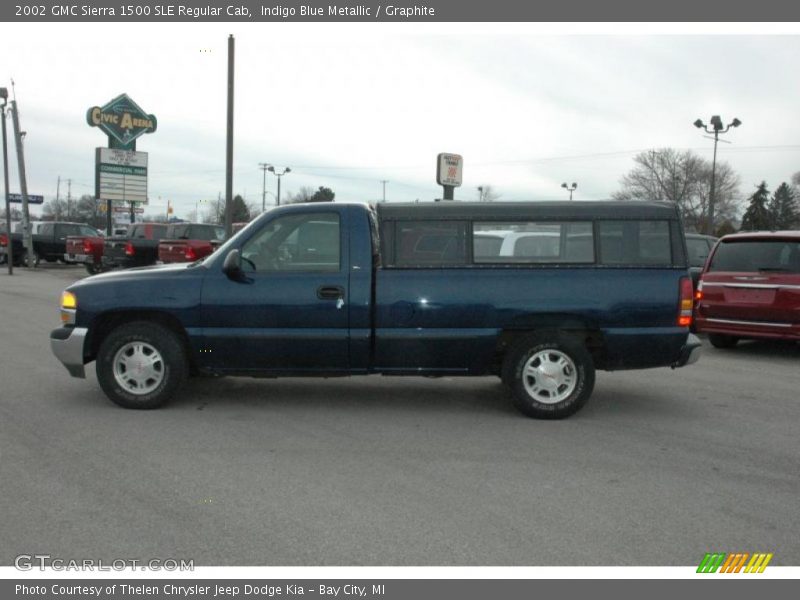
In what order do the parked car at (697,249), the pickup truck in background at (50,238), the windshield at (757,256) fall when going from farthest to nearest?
the pickup truck in background at (50,238)
the parked car at (697,249)
the windshield at (757,256)

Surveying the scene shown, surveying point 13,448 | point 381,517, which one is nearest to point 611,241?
point 381,517

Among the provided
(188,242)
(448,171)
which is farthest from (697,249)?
(188,242)

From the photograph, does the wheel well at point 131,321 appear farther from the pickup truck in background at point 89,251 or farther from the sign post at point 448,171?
the pickup truck in background at point 89,251

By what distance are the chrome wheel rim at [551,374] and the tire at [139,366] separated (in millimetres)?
3030

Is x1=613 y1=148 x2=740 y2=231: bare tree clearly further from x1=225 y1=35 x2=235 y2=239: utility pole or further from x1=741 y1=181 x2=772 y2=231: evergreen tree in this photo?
x1=225 y1=35 x2=235 y2=239: utility pole

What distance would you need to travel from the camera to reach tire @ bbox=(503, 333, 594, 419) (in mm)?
6480

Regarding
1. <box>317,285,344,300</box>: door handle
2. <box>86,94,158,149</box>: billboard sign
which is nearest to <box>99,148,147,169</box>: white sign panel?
<box>86,94,158,149</box>: billboard sign

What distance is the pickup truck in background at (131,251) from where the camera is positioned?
22.3 m

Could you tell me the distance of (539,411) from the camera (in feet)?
21.4

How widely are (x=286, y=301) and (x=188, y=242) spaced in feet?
49.6

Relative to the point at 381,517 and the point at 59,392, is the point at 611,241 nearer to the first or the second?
the point at 381,517

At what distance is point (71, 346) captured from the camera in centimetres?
664

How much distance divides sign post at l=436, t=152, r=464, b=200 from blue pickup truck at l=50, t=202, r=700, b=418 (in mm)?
12417

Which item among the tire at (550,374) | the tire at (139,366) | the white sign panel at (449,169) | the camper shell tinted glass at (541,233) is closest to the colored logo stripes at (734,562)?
the tire at (550,374)
